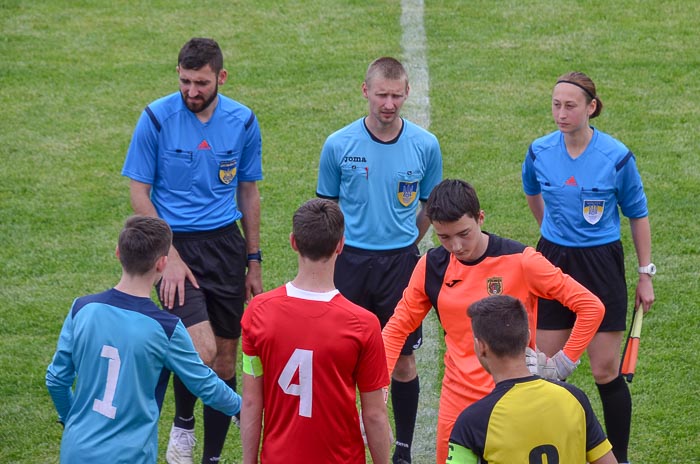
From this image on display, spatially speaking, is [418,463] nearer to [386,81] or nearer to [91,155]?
[386,81]

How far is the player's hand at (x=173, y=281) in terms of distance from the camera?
19.0 ft

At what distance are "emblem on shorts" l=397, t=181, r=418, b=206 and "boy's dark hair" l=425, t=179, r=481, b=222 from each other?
1465 mm

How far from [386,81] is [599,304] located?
1.86 meters

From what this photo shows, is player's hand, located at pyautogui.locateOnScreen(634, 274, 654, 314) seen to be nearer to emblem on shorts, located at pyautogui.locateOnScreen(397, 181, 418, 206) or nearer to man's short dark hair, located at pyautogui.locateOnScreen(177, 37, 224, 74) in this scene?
emblem on shorts, located at pyautogui.locateOnScreen(397, 181, 418, 206)

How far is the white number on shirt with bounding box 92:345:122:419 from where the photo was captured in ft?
14.1

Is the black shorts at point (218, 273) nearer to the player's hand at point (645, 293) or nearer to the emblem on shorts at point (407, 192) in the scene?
the emblem on shorts at point (407, 192)

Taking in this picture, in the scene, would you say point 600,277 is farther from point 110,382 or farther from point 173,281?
point 110,382

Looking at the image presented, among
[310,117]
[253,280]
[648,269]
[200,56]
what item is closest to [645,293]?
[648,269]

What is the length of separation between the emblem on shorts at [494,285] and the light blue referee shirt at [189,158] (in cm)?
199

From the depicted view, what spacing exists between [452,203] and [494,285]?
0.42 m

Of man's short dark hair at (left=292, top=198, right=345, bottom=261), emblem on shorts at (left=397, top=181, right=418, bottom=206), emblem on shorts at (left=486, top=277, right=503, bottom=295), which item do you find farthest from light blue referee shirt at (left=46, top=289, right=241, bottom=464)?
emblem on shorts at (left=397, top=181, right=418, bottom=206)

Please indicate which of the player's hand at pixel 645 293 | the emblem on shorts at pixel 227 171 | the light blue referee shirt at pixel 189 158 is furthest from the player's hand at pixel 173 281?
the player's hand at pixel 645 293

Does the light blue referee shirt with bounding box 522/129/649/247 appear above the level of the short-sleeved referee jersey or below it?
above

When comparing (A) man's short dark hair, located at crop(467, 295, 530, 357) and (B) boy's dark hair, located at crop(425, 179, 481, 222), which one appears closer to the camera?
(A) man's short dark hair, located at crop(467, 295, 530, 357)
